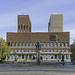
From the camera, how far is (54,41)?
75.6 metres

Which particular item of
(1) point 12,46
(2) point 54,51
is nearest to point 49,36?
(2) point 54,51

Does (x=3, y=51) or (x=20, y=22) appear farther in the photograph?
(x=20, y=22)

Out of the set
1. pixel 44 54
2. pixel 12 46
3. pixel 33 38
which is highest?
pixel 33 38

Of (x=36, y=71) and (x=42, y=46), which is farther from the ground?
(x=42, y=46)

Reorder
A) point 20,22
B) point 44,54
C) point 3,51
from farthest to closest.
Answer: point 20,22, point 44,54, point 3,51

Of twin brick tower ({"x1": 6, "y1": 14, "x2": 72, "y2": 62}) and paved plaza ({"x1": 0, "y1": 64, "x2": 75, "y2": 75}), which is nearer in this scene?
paved plaza ({"x1": 0, "y1": 64, "x2": 75, "y2": 75})

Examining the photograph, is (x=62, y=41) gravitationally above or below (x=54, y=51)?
above

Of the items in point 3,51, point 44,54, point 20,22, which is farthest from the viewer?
point 20,22

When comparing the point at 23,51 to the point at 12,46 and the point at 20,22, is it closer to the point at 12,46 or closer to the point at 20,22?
the point at 12,46

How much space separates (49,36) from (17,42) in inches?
805

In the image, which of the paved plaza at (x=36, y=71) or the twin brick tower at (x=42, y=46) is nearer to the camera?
the paved plaza at (x=36, y=71)

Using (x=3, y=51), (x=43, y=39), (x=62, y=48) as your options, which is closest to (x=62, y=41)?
(x=62, y=48)

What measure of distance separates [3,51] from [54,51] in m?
36.8

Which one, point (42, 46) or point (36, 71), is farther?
point (42, 46)
